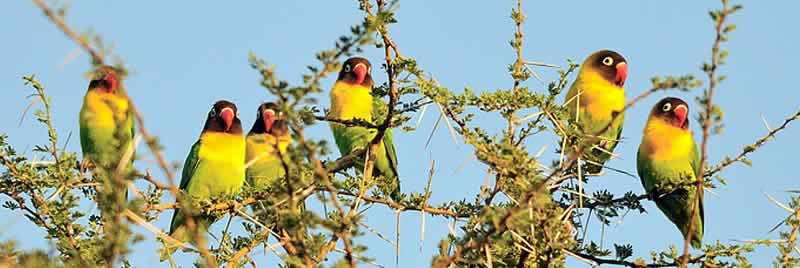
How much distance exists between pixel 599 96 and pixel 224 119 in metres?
2.87

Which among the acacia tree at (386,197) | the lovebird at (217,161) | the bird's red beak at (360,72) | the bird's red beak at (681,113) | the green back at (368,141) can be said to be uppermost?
the bird's red beak at (360,72)

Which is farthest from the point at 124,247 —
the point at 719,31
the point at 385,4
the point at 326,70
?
the point at 385,4

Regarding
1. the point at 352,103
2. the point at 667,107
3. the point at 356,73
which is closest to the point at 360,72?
the point at 356,73

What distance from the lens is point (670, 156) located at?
312 inches

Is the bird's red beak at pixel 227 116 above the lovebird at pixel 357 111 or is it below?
below

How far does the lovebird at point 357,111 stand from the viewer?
9.26 m

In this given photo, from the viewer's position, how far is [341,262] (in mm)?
3322

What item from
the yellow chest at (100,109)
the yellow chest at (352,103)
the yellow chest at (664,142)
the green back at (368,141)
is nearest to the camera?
the yellow chest at (664,142)

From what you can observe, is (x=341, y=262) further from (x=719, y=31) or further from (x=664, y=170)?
(x=664, y=170)

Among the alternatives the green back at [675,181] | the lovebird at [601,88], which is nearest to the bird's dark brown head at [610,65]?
the lovebird at [601,88]

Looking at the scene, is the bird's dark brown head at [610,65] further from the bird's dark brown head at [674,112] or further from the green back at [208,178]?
the green back at [208,178]

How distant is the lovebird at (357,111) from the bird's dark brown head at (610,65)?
1.78 meters

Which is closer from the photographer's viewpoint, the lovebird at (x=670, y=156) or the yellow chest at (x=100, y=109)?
the lovebird at (x=670, y=156)

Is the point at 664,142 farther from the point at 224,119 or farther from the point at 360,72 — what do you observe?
the point at 224,119
